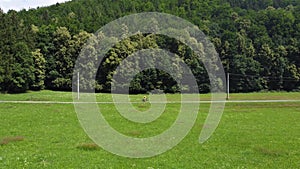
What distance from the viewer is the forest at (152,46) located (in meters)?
106

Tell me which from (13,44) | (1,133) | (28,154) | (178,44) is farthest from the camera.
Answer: (178,44)

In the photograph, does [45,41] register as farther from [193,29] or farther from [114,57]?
[193,29]

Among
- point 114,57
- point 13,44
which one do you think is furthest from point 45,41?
point 114,57

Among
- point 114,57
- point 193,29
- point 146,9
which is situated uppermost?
point 146,9

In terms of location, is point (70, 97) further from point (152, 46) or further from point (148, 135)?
point (148, 135)

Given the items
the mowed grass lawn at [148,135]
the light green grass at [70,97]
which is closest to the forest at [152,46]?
the light green grass at [70,97]

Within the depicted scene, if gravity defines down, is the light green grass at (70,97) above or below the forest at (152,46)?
below

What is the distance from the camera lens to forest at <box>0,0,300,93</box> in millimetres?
105938

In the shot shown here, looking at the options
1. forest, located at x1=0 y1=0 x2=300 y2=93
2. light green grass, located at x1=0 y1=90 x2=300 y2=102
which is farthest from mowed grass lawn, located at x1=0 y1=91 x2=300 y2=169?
forest, located at x1=0 y1=0 x2=300 y2=93

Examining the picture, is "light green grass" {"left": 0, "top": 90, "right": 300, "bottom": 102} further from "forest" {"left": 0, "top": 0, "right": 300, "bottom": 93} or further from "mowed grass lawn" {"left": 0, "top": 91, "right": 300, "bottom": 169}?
"mowed grass lawn" {"left": 0, "top": 91, "right": 300, "bottom": 169}

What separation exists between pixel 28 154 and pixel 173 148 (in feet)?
31.8

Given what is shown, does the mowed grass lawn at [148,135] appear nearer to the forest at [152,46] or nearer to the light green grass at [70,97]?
the light green grass at [70,97]

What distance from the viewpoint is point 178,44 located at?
414 ft

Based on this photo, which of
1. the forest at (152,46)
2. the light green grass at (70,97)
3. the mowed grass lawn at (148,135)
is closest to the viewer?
the mowed grass lawn at (148,135)
